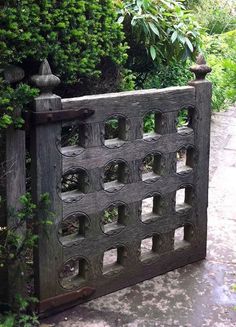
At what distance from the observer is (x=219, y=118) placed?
28.8 feet

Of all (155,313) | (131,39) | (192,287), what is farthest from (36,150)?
(131,39)

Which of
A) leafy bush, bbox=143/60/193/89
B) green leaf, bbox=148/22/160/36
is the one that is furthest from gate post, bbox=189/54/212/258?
leafy bush, bbox=143/60/193/89

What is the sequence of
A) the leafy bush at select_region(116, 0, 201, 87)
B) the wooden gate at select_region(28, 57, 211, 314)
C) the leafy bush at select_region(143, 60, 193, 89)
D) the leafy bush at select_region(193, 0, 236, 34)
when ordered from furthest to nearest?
the leafy bush at select_region(193, 0, 236, 34) → the leafy bush at select_region(143, 60, 193, 89) → the leafy bush at select_region(116, 0, 201, 87) → the wooden gate at select_region(28, 57, 211, 314)

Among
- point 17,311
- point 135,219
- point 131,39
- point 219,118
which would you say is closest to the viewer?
point 17,311

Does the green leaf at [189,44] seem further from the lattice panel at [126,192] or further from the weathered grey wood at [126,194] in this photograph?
the weathered grey wood at [126,194]

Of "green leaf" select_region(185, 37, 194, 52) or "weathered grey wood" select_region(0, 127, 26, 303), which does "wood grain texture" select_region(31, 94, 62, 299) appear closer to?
"weathered grey wood" select_region(0, 127, 26, 303)

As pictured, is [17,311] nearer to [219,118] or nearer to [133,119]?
[133,119]

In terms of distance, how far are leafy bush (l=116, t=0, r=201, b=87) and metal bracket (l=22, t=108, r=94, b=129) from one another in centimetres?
140

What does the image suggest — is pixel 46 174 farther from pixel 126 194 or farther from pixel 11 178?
pixel 126 194

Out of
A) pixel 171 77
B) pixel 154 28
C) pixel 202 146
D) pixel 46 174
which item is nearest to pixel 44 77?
pixel 46 174

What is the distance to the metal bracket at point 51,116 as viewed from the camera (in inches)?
111

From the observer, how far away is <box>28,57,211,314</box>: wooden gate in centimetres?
296

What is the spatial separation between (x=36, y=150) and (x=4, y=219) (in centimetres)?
40

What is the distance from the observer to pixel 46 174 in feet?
9.66
